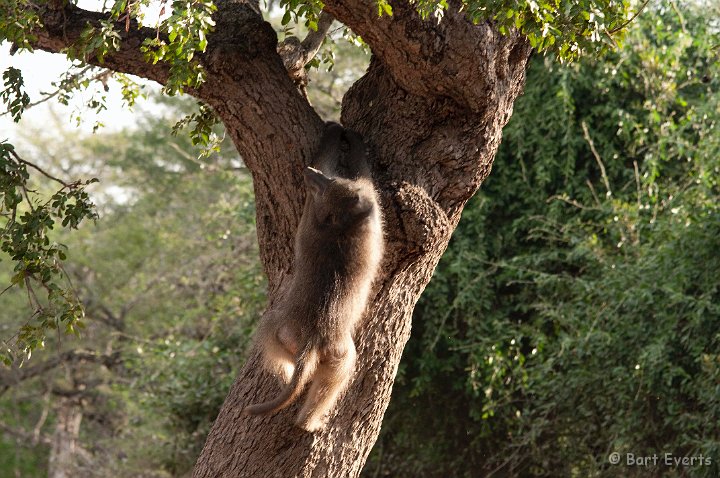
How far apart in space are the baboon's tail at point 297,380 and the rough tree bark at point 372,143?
31 centimetres

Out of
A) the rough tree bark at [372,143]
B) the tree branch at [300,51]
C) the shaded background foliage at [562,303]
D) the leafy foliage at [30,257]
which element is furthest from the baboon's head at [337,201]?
the shaded background foliage at [562,303]

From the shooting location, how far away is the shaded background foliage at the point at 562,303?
18.7ft

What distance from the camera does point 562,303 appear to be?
21.7ft

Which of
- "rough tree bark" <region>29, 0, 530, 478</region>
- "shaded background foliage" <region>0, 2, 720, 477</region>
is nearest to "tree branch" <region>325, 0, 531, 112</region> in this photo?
"rough tree bark" <region>29, 0, 530, 478</region>

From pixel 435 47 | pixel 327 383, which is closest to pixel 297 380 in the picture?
pixel 327 383

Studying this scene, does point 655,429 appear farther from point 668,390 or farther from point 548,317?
point 548,317

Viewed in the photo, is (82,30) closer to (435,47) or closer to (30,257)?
(30,257)

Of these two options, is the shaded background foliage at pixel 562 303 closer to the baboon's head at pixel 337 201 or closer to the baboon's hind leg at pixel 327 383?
the baboon's hind leg at pixel 327 383

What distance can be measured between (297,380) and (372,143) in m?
0.94

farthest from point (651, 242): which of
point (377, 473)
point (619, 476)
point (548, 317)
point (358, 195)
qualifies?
point (358, 195)

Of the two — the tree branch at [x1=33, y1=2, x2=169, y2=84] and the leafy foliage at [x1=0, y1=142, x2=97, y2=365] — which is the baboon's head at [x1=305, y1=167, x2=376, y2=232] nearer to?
the tree branch at [x1=33, y1=2, x2=169, y2=84]

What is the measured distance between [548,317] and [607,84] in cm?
193

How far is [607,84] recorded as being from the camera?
24.0ft

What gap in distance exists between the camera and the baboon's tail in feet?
9.91
